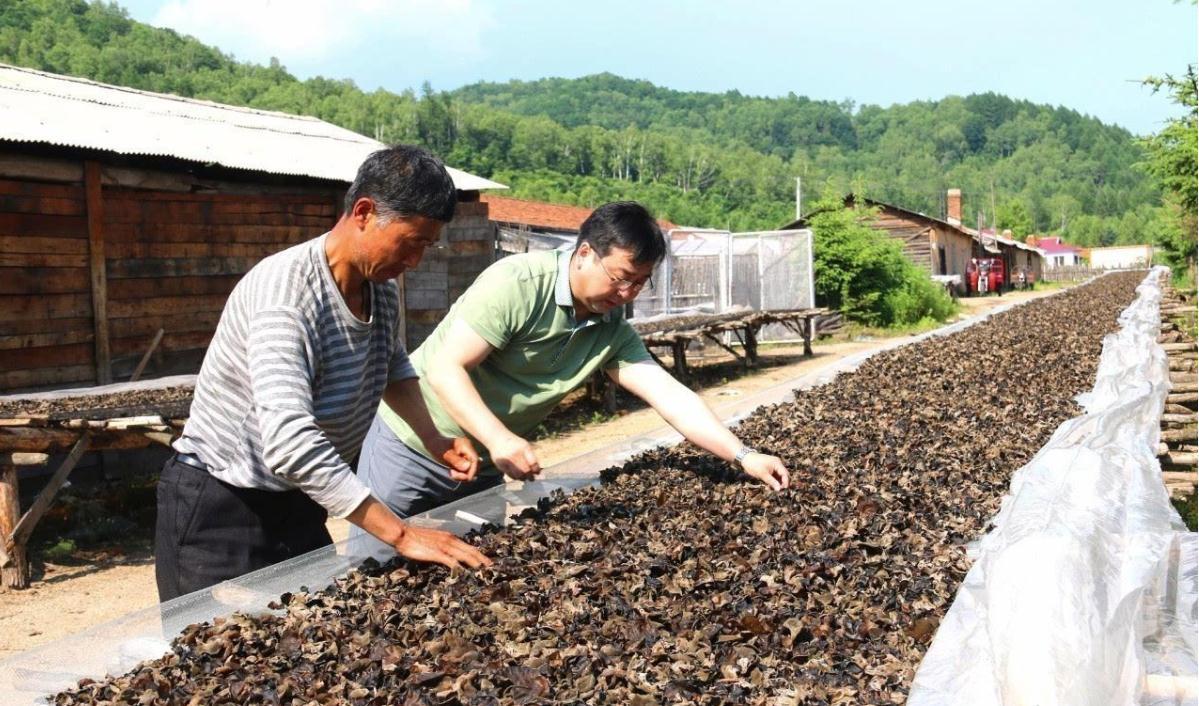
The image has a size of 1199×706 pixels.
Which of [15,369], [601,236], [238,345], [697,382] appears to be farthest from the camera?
[697,382]

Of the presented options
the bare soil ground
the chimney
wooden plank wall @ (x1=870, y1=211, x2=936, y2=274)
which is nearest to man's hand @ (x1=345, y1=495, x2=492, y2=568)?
the bare soil ground

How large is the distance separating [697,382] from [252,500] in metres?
13.1

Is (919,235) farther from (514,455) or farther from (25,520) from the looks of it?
(514,455)

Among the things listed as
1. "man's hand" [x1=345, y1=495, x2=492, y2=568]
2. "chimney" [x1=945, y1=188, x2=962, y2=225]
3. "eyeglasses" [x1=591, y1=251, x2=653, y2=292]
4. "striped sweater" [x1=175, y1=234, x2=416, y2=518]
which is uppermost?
"chimney" [x1=945, y1=188, x2=962, y2=225]

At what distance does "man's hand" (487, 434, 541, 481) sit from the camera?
3.08m

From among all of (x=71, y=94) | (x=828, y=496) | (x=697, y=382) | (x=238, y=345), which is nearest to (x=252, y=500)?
(x=238, y=345)

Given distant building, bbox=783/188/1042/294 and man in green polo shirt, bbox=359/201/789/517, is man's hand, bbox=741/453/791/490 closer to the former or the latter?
man in green polo shirt, bbox=359/201/789/517

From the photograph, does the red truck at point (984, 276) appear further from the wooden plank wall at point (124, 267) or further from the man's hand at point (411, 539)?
the man's hand at point (411, 539)

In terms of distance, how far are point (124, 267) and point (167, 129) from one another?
175 cm

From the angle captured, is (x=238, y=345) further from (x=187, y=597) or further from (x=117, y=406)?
(x=117, y=406)

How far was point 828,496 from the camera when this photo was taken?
3.76 metres

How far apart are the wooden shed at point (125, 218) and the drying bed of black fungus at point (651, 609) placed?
20.9 feet

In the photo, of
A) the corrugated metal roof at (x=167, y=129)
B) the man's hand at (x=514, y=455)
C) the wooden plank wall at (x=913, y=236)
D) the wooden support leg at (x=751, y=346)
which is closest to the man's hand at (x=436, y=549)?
the man's hand at (x=514, y=455)

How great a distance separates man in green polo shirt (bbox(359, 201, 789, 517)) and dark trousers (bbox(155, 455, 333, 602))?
0.63m
